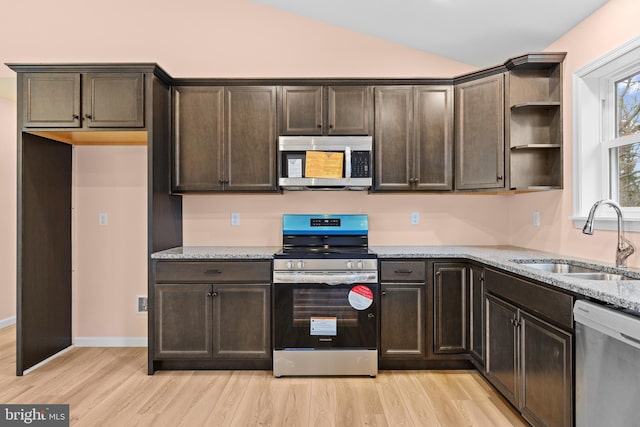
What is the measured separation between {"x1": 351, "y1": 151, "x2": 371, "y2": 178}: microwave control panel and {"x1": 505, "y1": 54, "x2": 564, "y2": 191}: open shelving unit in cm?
104

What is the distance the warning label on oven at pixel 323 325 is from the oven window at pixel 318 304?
1.0 inches

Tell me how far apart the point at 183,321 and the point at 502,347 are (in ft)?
7.15

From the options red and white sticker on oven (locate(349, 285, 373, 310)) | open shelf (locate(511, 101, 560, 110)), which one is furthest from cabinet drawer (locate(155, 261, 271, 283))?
open shelf (locate(511, 101, 560, 110))

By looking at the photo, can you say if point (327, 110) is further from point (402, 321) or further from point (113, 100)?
point (402, 321)

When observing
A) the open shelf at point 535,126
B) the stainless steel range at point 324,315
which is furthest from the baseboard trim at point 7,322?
the open shelf at point 535,126

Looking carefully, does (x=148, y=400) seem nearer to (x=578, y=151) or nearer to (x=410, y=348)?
(x=410, y=348)

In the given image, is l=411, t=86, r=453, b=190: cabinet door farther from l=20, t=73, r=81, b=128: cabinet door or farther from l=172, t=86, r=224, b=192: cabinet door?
l=20, t=73, r=81, b=128: cabinet door

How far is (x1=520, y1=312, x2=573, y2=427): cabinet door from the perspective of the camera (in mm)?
1788

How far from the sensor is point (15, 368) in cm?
299

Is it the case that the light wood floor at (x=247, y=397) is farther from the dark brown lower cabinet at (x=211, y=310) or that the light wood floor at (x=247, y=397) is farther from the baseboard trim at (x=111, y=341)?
the baseboard trim at (x=111, y=341)

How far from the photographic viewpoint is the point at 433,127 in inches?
128

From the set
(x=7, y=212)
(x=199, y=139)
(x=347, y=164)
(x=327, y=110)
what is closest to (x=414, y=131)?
(x=347, y=164)

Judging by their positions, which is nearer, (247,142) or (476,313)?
(476,313)

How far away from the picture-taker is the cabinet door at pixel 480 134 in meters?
2.97
